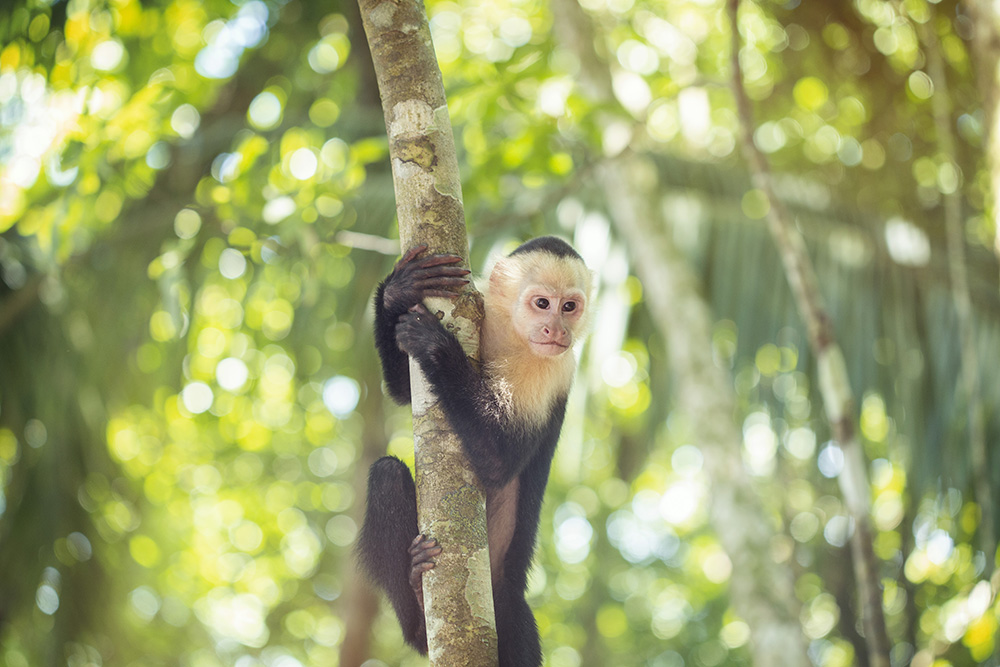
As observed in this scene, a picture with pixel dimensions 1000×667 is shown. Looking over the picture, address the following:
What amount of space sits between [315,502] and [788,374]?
791 centimetres

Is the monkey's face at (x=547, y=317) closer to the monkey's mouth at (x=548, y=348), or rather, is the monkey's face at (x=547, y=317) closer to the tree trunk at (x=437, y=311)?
the monkey's mouth at (x=548, y=348)

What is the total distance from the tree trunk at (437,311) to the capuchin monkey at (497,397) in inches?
1.9

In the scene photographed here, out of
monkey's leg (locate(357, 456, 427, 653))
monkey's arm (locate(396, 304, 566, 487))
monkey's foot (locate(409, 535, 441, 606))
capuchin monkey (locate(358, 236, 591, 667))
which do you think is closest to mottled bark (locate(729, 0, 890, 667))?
capuchin monkey (locate(358, 236, 591, 667))

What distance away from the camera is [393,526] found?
3084mm

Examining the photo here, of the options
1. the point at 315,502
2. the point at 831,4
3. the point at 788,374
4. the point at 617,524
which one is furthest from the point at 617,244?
the point at 617,524

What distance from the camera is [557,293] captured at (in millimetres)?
3367

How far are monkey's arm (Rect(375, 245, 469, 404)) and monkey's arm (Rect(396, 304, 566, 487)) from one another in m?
0.07

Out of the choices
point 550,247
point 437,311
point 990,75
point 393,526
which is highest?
point 990,75

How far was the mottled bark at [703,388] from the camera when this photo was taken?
13.4 feet

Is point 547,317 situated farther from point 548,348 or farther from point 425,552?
point 425,552

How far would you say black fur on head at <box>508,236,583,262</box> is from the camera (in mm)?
3459

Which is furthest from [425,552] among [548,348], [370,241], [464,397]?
[370,241]

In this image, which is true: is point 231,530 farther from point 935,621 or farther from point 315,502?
point 935,621

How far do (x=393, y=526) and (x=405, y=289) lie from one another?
3.22 feet
